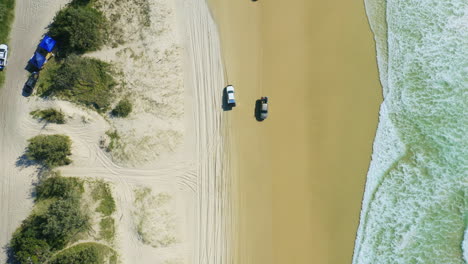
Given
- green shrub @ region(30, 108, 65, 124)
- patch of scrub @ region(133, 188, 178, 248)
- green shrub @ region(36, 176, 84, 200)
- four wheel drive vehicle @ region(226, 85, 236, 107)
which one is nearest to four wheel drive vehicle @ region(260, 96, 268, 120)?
four wheel drive vehicle @ region(226, 85, 236, 107)

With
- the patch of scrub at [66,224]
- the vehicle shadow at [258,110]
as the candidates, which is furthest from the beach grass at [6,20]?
the vehicle shadow at [258,110]

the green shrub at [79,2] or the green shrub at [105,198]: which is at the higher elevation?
the green shrub at [79,2]

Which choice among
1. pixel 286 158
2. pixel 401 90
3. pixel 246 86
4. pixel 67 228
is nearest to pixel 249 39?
pixel 246 86

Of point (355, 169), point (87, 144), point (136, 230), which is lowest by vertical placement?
point (136, 230)

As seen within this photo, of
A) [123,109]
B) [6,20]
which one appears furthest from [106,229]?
[6,20]

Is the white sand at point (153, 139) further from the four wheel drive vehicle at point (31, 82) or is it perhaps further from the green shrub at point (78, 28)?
the green shrub at point (78, 28)

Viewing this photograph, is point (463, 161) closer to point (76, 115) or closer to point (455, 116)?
point (455, 116)

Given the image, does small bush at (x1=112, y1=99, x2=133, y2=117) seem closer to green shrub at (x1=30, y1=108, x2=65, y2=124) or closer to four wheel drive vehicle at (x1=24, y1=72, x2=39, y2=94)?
green shrub at (x1=30, y1=108, x2=65, y2=124)
